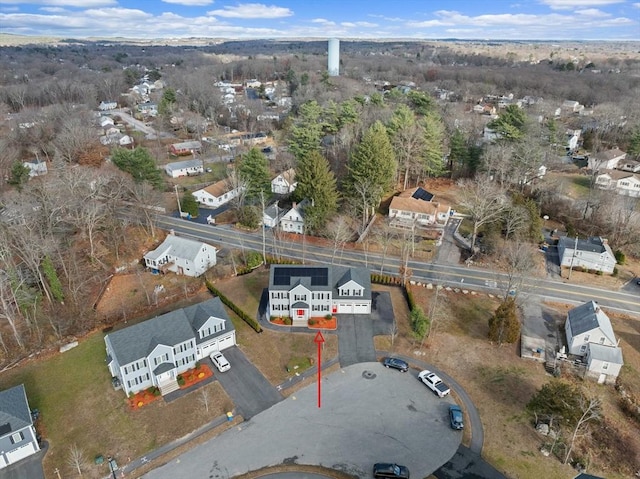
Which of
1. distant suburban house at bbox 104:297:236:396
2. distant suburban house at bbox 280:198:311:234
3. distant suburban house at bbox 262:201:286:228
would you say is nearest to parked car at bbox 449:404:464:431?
distant suburban house at bbox 104:297:236:396

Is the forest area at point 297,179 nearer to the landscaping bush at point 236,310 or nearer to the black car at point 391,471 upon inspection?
the landscaping bush at point 236,310

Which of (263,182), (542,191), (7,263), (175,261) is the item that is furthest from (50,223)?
(542,191)

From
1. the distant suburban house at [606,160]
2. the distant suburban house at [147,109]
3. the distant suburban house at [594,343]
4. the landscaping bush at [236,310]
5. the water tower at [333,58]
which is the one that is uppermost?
the water tower at [333,58]

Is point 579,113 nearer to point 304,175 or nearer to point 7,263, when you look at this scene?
point 304,175

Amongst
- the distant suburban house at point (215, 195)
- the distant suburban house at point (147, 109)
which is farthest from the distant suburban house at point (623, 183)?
the distant suburban house at point (147, 109)

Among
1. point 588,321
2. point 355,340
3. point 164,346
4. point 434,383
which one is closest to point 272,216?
point 355,340

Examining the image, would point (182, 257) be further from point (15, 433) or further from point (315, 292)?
point (15, 433)

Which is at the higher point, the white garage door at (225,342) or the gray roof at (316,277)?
the gray roof at (316,277)
